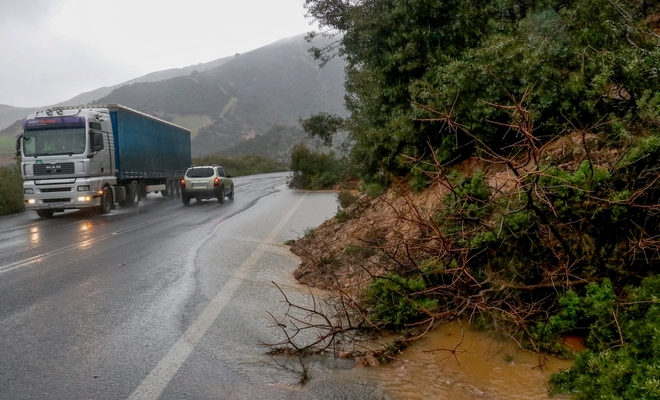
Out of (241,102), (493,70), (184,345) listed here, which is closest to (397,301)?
(184,345)

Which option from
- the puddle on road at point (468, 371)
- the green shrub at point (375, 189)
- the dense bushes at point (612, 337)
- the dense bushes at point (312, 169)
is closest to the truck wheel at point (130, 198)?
the green shrub at point (375, 189)

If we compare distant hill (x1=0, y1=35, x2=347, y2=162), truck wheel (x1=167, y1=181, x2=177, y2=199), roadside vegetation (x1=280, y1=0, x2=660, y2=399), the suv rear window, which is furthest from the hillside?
roadside vegetation (x1=280, y1=0, x2=660, y2=399)

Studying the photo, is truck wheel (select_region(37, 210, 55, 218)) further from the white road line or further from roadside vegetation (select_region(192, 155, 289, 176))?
roadside vegetation (select_region(192, 155, 289, 176))

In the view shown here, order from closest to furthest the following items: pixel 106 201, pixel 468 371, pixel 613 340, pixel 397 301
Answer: pixel 613 340, pixel 468 371, pixel 397 301, pixel 106 201

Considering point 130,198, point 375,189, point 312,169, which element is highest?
point 375,189

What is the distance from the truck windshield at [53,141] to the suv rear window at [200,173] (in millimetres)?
6297

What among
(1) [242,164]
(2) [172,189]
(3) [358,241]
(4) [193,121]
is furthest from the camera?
(4) [193,121]

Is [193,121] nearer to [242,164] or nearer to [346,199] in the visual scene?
[242,164]

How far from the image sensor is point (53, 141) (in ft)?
58.6

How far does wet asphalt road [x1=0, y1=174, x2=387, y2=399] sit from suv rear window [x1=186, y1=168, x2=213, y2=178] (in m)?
11.0

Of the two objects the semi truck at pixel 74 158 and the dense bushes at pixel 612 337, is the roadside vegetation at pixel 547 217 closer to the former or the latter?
the dense bushes at pixel 612 337

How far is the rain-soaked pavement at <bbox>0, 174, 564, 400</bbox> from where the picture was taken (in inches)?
167

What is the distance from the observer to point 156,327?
577 centimetres

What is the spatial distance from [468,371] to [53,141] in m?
17.4
